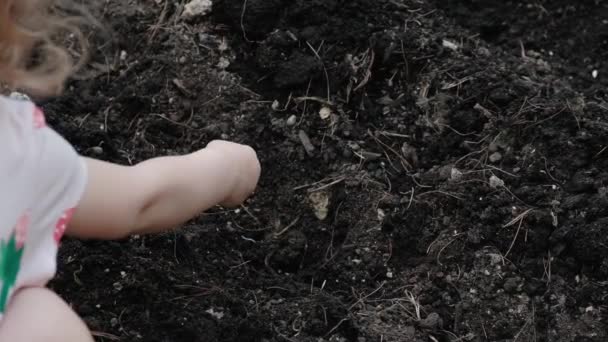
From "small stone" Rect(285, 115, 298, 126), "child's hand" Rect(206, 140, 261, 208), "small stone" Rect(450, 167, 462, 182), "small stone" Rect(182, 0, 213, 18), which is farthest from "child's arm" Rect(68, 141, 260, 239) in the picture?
"small stone" Rect(182, 0, 213, 18)

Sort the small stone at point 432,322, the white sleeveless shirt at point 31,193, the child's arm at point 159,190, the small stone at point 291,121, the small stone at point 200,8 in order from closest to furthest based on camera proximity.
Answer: the white sleeveless shirt at point 31,193, the child's arm at point 159,190, the small stone at point 432,322, the small stone at point 291,121, the small stone at point 200,8

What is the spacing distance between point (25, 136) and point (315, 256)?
82 centimetres

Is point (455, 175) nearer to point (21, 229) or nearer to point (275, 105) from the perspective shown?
point (275, 105)

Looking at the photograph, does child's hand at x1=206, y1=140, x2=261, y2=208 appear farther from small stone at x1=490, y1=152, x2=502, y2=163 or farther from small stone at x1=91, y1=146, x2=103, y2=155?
small stone at x1=490, y1=152, x2=502, y2=163

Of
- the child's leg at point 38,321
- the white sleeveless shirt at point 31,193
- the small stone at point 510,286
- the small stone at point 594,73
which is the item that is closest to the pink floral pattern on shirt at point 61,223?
the white sleeveless shirt at point 31,193

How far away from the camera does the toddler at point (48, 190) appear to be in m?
1.36

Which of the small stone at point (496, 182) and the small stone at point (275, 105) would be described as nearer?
the small stone at point (496, 182)

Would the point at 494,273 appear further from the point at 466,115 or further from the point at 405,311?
the point at 466,115

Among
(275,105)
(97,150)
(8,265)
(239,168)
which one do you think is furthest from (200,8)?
(8,265)

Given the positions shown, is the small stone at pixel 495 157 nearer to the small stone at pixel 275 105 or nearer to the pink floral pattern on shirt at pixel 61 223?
the small stone at pixel 275 105

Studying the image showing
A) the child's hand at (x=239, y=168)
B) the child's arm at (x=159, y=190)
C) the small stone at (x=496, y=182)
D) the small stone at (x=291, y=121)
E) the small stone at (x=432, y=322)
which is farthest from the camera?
the small stone at (x=291, y=121)

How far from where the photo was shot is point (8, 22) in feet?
4.95

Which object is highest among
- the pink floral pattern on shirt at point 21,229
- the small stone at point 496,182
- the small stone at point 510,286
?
the pink floral pattern on shirt at point 21,229

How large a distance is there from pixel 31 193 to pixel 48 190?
0.04 metres
